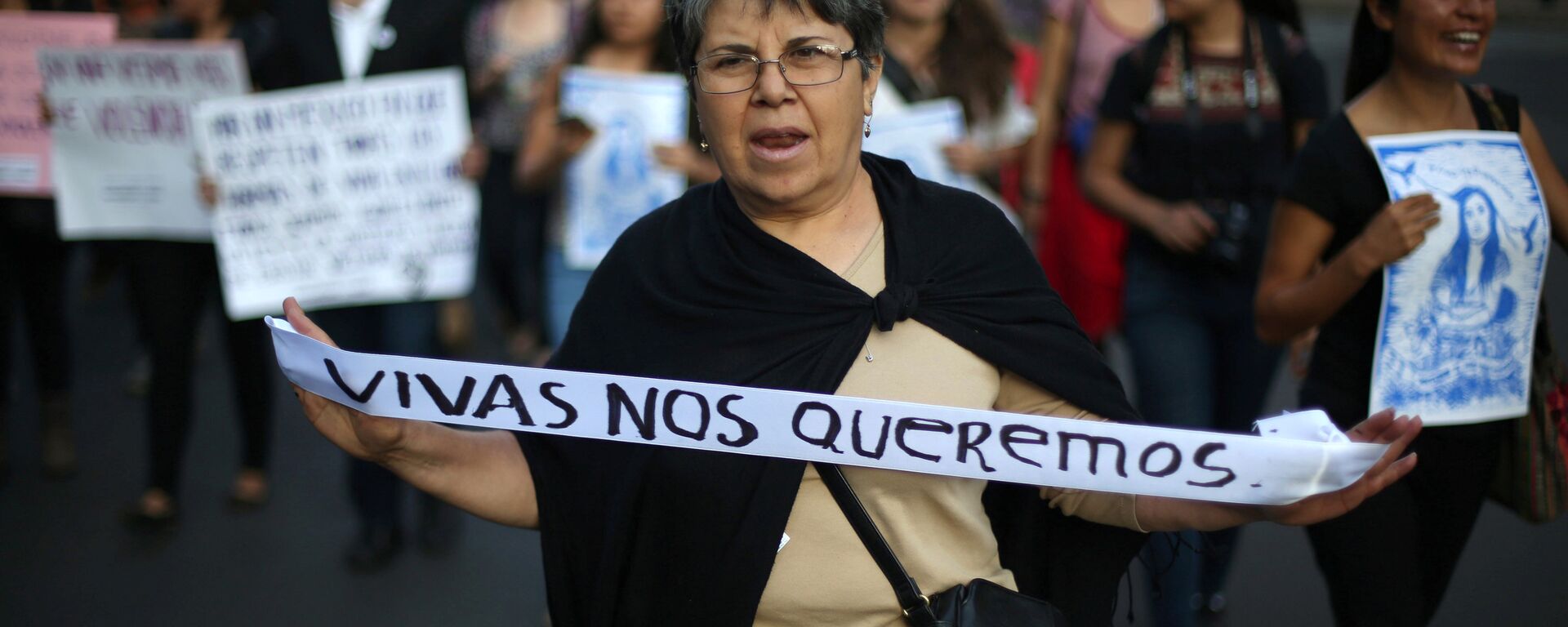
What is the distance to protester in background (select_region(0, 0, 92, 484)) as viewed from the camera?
236 inches

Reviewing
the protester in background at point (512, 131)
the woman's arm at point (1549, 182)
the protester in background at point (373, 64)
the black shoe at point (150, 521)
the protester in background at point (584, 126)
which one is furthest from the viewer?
the protester in background at point (512, 131)

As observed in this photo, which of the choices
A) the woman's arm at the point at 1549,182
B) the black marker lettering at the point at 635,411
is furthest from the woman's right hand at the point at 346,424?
the woman's arm at the point at 1549,182

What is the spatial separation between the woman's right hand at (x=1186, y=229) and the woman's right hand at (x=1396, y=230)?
1300 mm

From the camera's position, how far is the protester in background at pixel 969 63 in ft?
16.7

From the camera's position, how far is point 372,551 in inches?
206

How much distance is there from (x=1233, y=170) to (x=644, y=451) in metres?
2.59

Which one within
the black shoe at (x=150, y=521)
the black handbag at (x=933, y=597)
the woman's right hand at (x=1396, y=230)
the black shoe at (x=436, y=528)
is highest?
the woman's right hand at (x=1396, y=230)

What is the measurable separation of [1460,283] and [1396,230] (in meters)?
0.25

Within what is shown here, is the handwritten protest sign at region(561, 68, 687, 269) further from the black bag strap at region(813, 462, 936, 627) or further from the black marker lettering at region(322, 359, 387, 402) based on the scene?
the black bag strap at region(813, 462, 936, 627)

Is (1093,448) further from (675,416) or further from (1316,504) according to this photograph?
(675,416)

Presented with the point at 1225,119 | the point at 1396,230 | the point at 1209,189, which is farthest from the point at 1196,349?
the point at 1396,230

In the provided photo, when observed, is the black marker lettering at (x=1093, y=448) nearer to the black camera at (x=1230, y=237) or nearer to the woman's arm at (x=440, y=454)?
the woman's arm at (x=440, y=454)

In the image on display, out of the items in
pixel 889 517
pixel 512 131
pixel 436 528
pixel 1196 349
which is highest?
pixel 512 131

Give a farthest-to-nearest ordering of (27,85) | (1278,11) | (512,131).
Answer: (512,131), (27,85), (1278,11)
